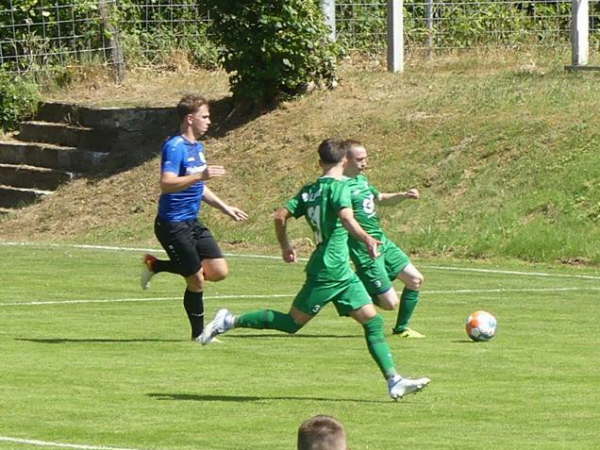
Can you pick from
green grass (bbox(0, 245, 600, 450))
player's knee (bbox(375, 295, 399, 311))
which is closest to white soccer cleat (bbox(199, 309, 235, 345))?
green grass (bbox(0, 245, 600, 450))

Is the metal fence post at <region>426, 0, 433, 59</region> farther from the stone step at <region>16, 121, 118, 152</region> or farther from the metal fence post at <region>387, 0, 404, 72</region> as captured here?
the stone step at <region>16, 121, 118, 152</region>

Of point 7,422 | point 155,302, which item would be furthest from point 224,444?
point 155,302

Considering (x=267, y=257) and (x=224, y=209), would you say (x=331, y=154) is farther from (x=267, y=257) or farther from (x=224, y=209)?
(x=267, y=257)

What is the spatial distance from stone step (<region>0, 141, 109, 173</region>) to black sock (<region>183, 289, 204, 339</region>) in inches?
642

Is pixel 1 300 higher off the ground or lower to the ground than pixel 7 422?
lower

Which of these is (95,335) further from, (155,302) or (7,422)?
(7,422)

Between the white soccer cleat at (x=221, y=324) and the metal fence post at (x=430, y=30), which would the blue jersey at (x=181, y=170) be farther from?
the metal fence post at (x=430, y=30)

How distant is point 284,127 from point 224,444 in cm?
2011

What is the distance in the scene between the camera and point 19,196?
98.3ft

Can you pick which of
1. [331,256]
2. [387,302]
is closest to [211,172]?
[331,256]

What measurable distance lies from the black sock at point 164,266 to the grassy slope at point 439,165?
9295mm

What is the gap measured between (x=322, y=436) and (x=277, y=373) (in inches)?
Answer: 272

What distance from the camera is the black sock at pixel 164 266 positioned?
14.5 metres

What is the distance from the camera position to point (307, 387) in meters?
11.7
